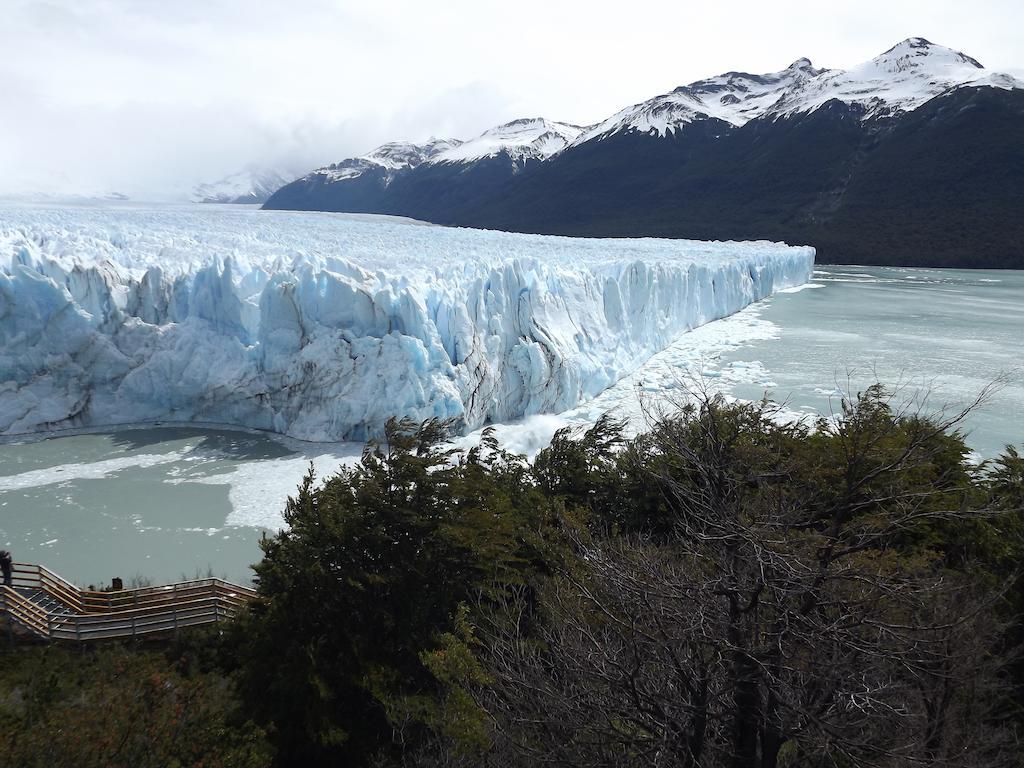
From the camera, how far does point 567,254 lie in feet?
63.6

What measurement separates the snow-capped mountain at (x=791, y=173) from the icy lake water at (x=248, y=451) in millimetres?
30778

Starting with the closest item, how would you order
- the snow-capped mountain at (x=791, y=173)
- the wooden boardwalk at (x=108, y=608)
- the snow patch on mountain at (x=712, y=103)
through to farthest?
the wooden boardwalk at (x=108, y=608) < the snow-capped mountain at (x=791, y=173) < the snow patch on mountain at (x=712, y=103)

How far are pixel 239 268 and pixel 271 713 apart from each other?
9.74 m

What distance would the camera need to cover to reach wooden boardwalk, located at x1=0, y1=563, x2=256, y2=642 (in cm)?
466

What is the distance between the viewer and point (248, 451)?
10102 millimetres

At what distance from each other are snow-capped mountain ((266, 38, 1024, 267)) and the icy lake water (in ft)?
101

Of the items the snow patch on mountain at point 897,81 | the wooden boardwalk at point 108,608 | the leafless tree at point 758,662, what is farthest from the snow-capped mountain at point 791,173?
the wooden boardwalk at point 108,608

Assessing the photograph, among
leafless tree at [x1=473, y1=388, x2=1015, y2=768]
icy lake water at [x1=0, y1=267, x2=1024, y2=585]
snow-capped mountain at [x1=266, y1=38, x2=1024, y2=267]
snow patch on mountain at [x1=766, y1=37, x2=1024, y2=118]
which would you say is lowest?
icy lake water at [x1=0, y1=267, x2=1024, y2=585]

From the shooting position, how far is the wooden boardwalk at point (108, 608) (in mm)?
4664

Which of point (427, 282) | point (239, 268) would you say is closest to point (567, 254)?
point (427, 282)

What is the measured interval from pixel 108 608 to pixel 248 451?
5370mm

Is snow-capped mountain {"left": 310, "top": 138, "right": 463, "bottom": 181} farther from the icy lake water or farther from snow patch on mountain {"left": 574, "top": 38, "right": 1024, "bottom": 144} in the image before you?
the icy lake water

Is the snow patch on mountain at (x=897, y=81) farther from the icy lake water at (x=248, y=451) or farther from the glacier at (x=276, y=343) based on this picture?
the glacier at (x=276, y=343)

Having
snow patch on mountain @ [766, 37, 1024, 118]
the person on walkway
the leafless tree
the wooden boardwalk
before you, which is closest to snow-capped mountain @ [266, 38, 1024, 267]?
snow patch on mountain @ [766, 37, 1024, 118]
